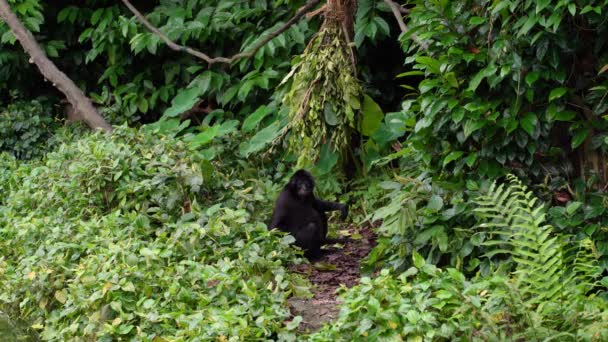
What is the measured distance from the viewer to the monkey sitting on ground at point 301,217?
816cm

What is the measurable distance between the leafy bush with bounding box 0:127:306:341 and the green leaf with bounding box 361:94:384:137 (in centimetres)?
178

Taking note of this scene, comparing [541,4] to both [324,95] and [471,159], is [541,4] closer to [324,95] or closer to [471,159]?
[471,159]

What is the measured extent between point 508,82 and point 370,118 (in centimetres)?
343

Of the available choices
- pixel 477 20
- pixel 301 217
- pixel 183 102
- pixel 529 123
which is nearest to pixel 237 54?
pixel 183 102

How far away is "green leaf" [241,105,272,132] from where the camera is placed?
10.9 metres

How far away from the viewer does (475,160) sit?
670 centimetres

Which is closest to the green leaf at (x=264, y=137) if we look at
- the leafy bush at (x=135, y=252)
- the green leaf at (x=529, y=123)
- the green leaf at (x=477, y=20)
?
the leafy bush at (x=135, y=252)

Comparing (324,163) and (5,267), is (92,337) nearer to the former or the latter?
(5,267)

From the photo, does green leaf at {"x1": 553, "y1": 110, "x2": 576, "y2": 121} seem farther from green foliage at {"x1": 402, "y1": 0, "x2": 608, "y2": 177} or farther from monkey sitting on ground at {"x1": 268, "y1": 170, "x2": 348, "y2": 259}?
monkey sitting on ground at {"x1": 268, "y1": 170, "x2": 348, "y2": 259}

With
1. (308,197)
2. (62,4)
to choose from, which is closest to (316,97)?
(308,197)

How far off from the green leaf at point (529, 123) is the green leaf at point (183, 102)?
20.3 feet

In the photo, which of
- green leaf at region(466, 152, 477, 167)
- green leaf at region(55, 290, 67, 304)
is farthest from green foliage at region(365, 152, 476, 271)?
green leaf at region(55, 290, 67, 304)

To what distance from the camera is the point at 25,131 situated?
13055mm

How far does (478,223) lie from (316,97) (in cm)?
328
